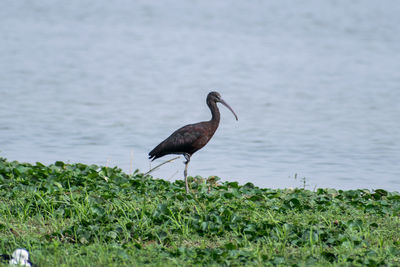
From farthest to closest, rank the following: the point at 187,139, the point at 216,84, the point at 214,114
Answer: the point at 216,84, the point at 214,114, the point at 187,139

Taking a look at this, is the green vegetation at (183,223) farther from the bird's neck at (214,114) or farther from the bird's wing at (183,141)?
the bird's neck at (214,114)

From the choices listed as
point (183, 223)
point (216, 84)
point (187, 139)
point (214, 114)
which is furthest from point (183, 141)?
point (216, 84)

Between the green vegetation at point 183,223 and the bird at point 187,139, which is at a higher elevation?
the bird at point 187,139

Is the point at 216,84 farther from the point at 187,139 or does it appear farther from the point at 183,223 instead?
the point at 183,223

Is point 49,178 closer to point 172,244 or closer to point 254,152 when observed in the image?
point 172,244

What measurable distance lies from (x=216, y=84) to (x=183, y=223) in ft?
48.8

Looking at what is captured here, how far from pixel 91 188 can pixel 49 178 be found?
2.13ft

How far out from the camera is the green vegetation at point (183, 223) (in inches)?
287

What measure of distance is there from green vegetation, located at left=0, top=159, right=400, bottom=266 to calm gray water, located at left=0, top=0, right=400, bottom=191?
9.50 ft

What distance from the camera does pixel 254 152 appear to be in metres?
15.0

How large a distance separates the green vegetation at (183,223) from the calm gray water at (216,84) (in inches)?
114

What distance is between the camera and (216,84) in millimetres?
22828

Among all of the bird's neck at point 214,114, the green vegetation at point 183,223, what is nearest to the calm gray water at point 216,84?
the bird's neck at point 214,114

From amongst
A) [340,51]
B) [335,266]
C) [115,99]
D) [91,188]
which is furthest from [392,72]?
[335,266]
